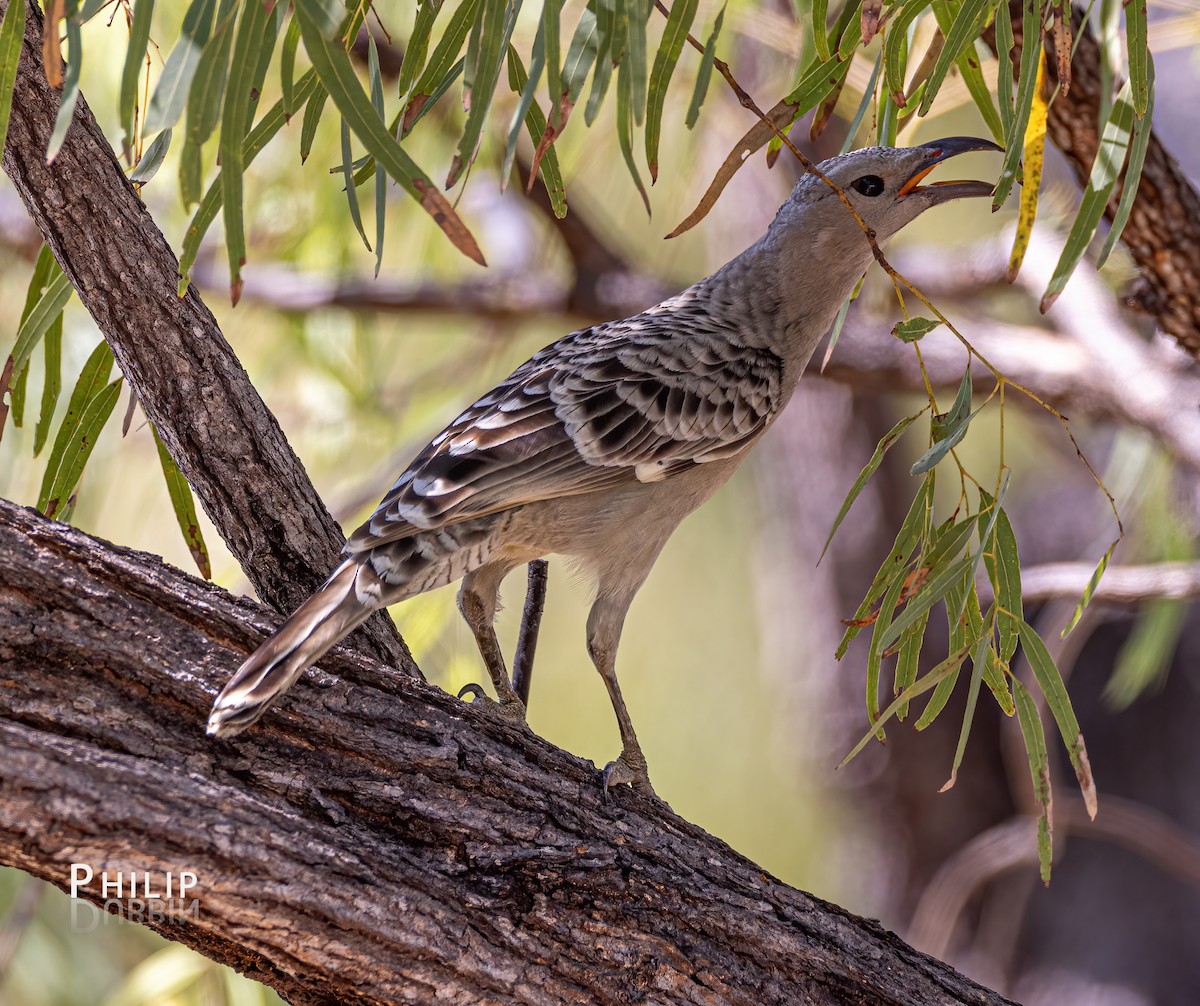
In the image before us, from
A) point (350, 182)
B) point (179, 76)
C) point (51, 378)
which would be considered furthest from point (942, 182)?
point (51, 378)

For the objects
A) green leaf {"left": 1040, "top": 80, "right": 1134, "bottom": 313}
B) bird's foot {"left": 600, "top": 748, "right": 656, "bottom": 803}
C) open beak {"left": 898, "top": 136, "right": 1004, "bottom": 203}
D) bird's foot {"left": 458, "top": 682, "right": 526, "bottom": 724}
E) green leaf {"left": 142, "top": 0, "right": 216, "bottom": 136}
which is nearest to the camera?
green leaf {"left": 142, "top": 0, "right": 216, "bottom": 136}

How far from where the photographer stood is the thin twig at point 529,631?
2408 mm

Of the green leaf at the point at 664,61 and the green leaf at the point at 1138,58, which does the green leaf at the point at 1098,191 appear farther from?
the green leaf at the point at 664,61

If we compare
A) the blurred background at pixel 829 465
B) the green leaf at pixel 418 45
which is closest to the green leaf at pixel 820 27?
the green leaf at pixel 418 45

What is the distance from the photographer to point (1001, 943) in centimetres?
525

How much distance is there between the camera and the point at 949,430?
6.30 ft

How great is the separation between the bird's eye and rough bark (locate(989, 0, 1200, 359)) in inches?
13.9

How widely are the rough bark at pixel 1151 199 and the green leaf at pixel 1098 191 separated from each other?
16.4 inches

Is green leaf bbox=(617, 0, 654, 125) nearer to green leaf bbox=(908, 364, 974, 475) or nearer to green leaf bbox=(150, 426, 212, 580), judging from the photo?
green leaf bbox=(908, 364, 974, 475)

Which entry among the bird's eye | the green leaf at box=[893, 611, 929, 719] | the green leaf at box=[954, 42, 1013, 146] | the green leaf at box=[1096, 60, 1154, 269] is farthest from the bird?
the green leaf at box=[893, 611, 929, 719]

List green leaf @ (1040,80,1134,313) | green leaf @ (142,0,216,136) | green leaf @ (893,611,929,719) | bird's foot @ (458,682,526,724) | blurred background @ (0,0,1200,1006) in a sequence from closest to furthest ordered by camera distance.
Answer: green leaf @ (142,0,216,136) < green leaf @ (1040,80,1134,313) < green leaf @ (893,611,929,719) < bird's foot @ (458,682,526,724) < blurred background @ (0,0,1200,1006)

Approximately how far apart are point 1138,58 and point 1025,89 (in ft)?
0.63

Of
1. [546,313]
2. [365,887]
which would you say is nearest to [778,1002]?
[365,887]

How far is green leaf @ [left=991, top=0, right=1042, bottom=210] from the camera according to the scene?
68.7 inches
